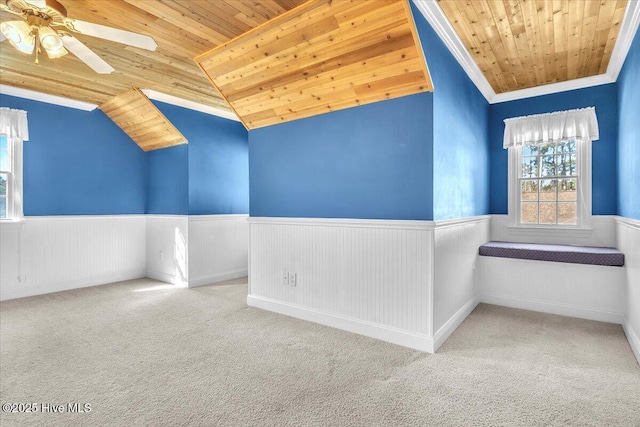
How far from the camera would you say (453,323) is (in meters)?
2.94

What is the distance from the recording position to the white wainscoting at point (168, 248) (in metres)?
4.66

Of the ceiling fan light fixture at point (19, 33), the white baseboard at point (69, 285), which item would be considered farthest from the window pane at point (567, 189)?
the white baseboard at point (69, 285)

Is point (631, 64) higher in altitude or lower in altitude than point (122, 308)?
higher

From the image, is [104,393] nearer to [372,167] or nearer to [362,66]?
[372,167]

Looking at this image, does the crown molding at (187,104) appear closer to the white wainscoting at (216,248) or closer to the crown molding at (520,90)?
the white wainscoting at (216,248)

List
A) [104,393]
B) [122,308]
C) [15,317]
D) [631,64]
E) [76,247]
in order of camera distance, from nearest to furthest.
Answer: [104,393], [631,64], [15,317], [122,308], [76,247]

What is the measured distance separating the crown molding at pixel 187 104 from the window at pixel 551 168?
373 cm

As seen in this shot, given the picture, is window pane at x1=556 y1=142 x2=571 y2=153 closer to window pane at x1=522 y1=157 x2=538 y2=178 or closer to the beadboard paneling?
window pane at x1=522 y1=157 x2=538 y2=178

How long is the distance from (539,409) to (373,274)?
53.9 inches

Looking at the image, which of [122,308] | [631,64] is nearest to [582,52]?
[631,64]

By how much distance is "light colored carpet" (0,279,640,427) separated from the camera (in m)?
1.76

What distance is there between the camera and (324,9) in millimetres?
2268

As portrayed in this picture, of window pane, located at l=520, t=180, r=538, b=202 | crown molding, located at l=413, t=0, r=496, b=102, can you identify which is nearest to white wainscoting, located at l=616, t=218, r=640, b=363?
window pane, located at l=520, t=180, r=538, b=202

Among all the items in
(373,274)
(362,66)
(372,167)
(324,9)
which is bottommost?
(373,274)
